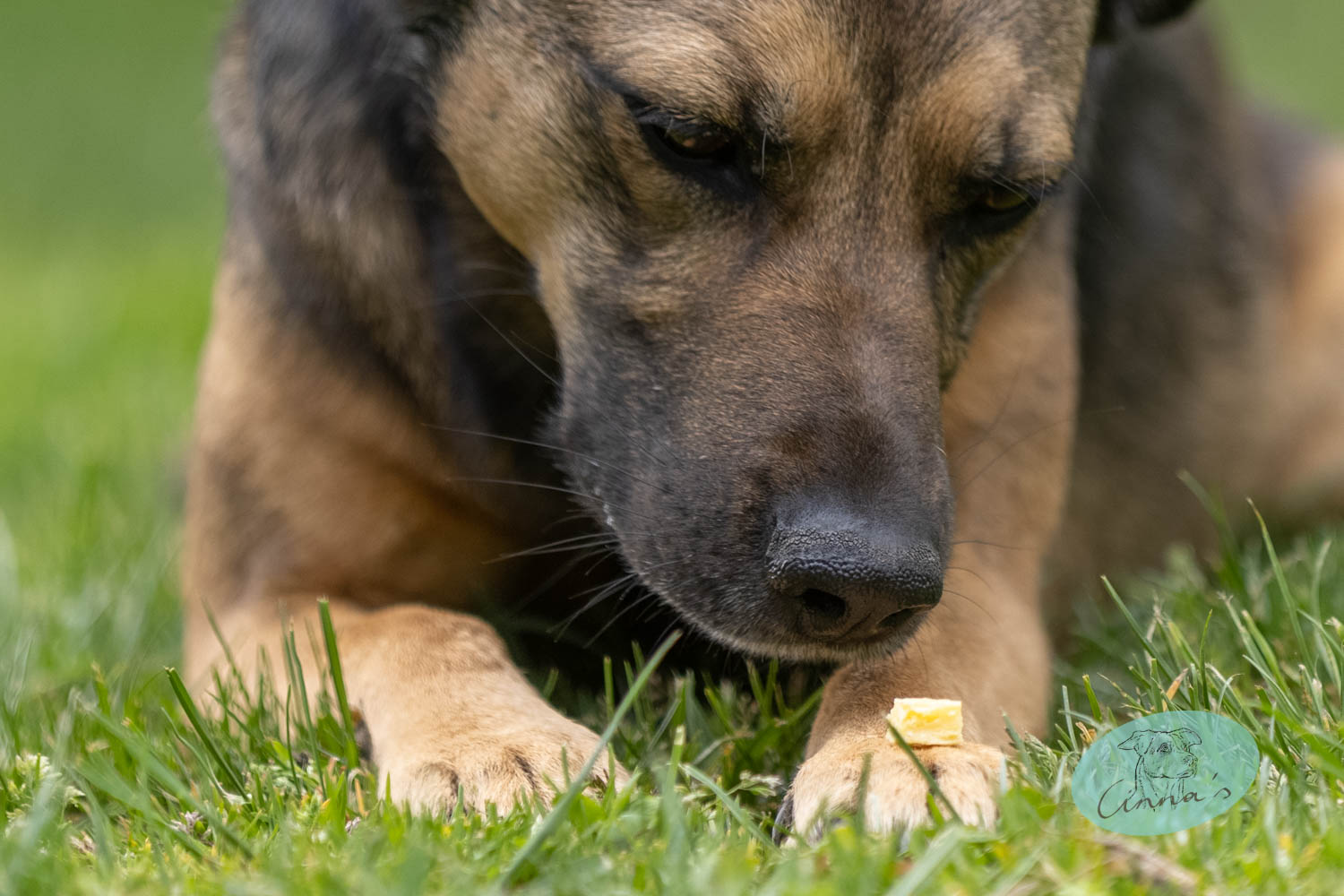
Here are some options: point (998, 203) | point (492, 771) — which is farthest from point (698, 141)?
point (492, 771)

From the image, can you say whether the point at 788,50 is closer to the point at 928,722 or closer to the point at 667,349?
the point at 667,349

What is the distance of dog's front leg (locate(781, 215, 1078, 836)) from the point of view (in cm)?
203

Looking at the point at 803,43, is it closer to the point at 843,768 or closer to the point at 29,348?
the point at 843,768

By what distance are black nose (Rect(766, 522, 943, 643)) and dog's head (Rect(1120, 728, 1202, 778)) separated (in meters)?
0.33

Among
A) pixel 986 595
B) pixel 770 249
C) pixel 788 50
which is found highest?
pixel 788 50

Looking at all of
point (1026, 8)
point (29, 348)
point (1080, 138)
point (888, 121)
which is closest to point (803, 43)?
point (888, 121)

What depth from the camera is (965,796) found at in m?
1.97

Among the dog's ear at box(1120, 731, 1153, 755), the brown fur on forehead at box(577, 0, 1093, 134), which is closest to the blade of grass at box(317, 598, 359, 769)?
the brown fur on forehead at box(577, 0, 1093, 134)

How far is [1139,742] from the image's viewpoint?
2.04 metres

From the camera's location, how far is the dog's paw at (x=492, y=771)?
210 centimetres

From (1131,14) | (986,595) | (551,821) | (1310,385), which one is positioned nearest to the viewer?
(551,821)

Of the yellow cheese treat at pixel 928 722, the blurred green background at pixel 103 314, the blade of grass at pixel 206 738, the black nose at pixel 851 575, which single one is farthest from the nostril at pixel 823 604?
the blurred green background at pixel 103 314

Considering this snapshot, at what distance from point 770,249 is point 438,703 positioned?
2.83ft

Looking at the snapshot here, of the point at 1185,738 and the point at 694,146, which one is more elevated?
the point at 694,146
